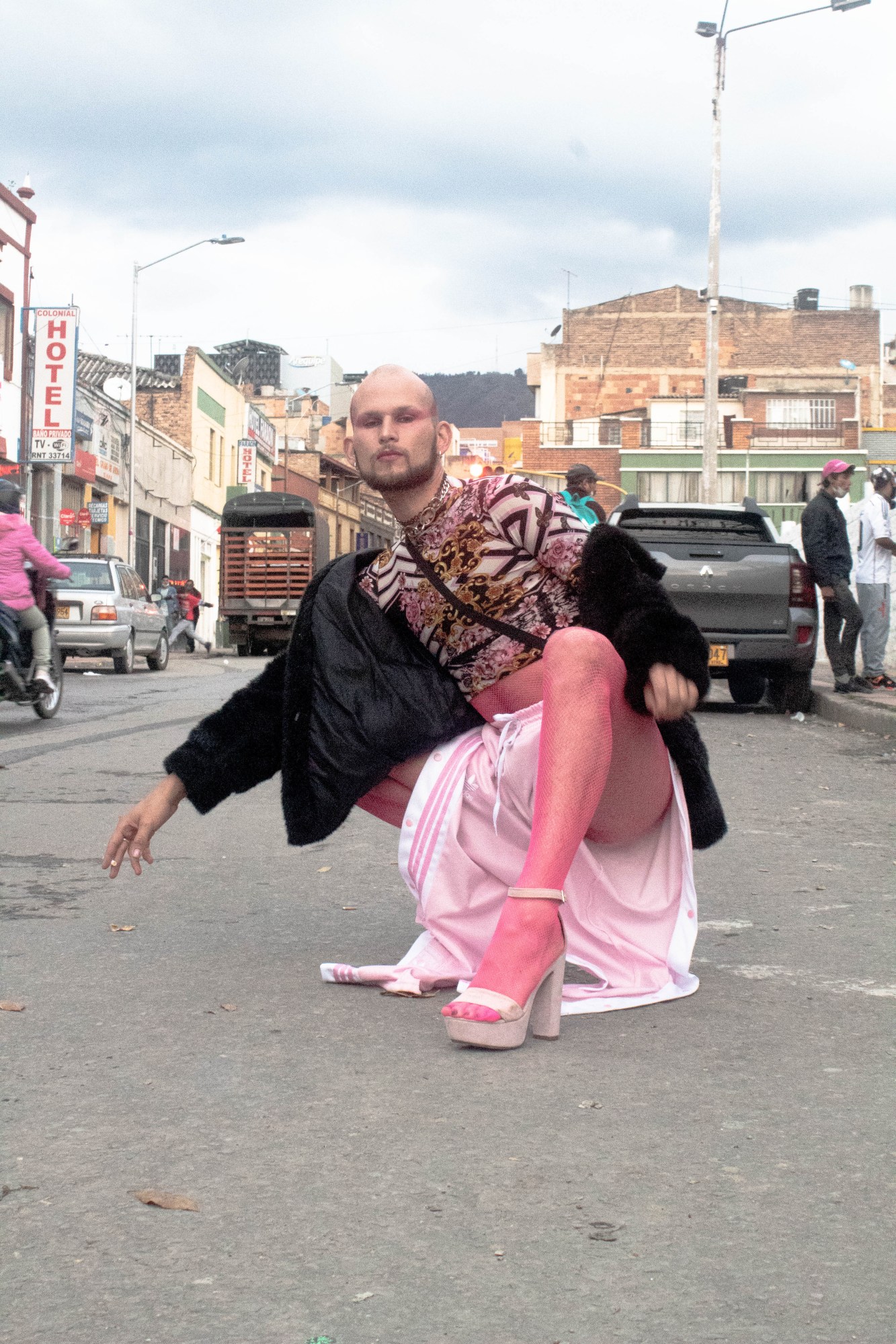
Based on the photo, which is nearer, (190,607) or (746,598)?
(746,598)

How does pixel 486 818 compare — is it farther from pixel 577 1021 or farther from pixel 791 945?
pixel 791 945

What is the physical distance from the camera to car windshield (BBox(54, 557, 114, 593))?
73.5ft

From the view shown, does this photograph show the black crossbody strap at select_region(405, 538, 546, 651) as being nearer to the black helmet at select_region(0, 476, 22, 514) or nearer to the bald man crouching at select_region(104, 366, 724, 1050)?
the bald man crouching at select_region(104, 366, 724, 1050)

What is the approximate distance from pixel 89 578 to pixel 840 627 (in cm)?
1266

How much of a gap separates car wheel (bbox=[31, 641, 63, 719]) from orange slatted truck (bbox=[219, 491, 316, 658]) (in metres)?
23.9

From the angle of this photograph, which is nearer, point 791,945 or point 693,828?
point 693,828

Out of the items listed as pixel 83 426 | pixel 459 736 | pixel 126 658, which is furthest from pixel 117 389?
pixel 459 736

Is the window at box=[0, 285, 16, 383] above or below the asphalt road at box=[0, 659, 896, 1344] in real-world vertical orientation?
above

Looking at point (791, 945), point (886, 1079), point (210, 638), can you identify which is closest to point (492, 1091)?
point (886, 1079)

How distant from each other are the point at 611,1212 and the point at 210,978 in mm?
1707

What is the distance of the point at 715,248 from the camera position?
33.6 metres

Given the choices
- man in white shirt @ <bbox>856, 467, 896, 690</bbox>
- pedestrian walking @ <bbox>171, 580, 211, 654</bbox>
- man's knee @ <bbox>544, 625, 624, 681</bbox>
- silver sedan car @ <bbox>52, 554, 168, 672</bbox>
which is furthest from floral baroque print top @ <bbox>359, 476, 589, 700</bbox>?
pedestrian walking @ <bbox>171, 580, 211, 654</bbox>

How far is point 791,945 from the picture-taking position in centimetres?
433

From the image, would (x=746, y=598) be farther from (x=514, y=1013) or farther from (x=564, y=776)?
(x=514, y=1013)
